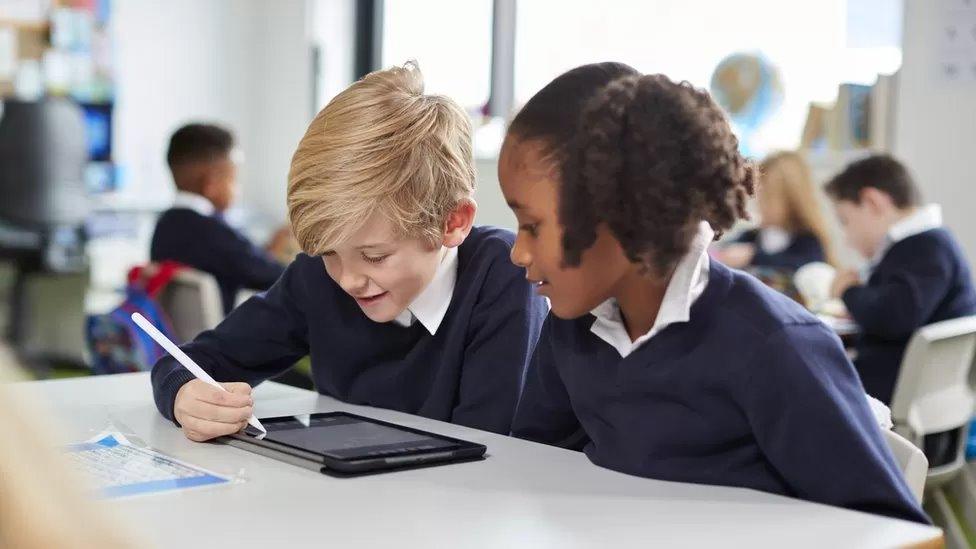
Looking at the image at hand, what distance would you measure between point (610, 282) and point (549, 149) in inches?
5.9

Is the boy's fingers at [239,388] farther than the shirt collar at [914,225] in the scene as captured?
No

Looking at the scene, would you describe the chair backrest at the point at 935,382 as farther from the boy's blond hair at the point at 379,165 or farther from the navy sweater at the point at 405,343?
the boy's blond hair at the point at 379,165

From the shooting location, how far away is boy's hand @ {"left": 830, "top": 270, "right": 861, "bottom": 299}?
131 inches

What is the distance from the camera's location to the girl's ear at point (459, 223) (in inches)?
63.5

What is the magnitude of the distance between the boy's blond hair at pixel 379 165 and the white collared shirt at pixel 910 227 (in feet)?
6.12

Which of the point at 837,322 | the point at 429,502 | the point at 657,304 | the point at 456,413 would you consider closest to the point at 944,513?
the point at 837,322

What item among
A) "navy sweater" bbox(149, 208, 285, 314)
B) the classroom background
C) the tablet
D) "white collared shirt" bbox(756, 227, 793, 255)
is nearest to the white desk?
the tablet

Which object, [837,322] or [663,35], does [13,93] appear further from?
[837,322]

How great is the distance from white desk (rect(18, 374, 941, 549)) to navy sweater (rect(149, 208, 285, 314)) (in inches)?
94.9

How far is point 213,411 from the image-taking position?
4.27ft

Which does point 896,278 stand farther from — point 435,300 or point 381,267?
point 381,267

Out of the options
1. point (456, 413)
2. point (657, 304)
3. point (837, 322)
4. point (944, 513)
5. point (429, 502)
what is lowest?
A: point (944, 513)

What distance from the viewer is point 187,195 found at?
3.79 meters

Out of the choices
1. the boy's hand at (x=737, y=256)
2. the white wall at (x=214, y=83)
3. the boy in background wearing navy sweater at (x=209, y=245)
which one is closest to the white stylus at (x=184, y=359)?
the boy in background wearing navy sweater at (x=209, y=245)
